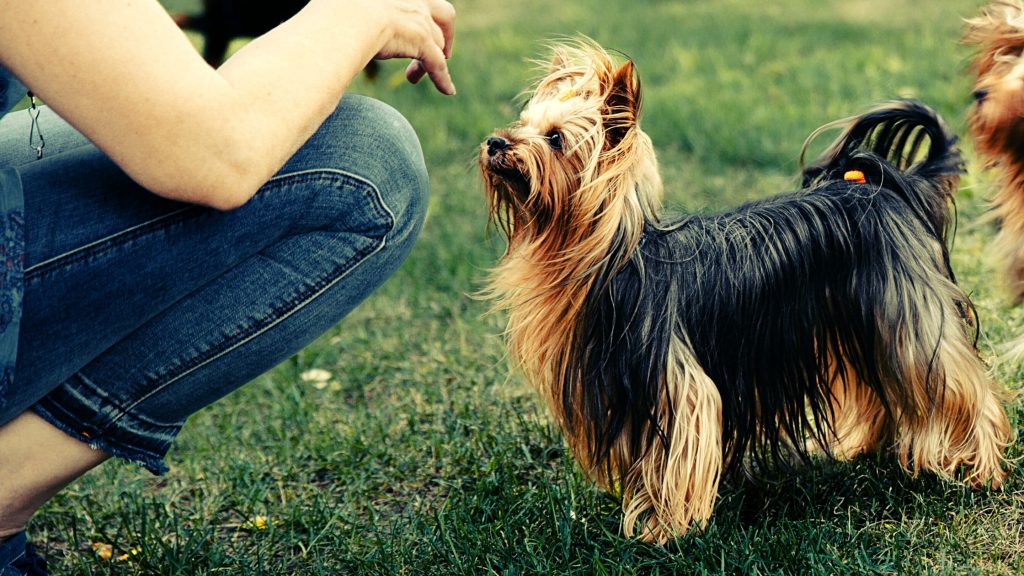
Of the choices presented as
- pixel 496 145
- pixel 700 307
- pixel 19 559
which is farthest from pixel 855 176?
pixel 19 559

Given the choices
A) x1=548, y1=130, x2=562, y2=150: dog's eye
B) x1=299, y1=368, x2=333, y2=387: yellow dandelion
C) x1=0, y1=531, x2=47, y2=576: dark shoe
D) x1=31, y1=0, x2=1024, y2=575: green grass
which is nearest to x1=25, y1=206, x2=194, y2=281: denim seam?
x1=0, y1=531, x2=47, y2=576: dark shoe

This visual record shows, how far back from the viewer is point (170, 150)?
1475 millimetres

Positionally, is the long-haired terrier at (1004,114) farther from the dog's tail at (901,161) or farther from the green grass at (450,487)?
the green grass at (450,487)

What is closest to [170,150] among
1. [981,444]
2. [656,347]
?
[656,347]

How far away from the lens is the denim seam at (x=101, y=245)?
163 cm

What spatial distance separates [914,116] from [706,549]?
1.10m

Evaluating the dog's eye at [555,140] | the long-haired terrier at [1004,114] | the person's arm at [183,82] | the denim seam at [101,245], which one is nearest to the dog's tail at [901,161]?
the long-haired terrier at [1004,114]

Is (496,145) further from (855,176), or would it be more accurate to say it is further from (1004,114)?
(1004,114)

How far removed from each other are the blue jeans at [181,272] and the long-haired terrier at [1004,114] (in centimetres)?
114

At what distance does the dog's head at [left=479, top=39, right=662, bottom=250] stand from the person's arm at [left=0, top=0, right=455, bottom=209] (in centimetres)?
44

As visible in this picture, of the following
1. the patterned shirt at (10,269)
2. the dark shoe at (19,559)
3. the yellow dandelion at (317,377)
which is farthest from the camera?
the yellow dandelion at (317,377)

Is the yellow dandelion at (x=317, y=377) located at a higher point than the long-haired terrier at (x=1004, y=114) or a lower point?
lower

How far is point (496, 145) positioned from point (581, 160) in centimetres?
17

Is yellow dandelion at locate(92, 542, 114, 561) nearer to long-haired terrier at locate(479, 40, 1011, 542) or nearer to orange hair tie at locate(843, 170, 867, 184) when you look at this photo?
long-haired terrier at locate(479, 40, 1011, 542)
